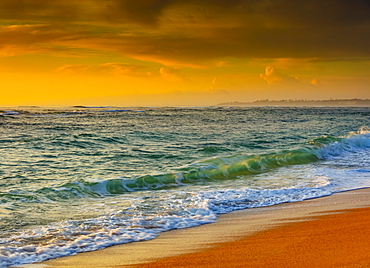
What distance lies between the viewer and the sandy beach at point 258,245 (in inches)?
159

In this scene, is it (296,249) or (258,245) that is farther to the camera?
(258,245)

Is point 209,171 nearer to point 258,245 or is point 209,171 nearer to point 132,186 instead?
point 132,186

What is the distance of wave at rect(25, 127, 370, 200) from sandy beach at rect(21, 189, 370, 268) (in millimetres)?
3179

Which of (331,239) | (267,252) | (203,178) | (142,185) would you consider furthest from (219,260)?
(203,178)

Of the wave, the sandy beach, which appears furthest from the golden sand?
the wave

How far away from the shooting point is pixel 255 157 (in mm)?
12914

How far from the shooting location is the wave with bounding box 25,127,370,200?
26.9ft

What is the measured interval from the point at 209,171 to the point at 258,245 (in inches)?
242

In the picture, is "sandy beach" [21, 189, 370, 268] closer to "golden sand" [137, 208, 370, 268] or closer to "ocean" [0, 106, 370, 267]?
"golden sand" [137, 208, 370, 268]

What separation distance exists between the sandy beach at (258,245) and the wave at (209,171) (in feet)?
10.4

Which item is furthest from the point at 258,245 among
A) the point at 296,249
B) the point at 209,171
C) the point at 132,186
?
the point at 209,171

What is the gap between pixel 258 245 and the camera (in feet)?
15.1

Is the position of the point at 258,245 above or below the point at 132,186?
below

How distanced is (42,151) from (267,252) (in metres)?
11.6
